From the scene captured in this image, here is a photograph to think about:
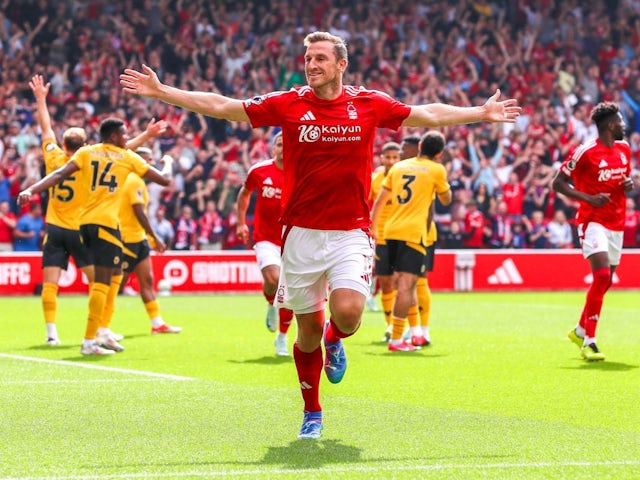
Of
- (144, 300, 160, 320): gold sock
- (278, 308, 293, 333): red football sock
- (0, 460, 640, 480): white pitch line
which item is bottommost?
(144, 300, 160, 320): gold sock

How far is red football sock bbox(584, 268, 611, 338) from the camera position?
12.5 m

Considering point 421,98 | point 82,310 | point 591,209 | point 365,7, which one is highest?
point 365,7

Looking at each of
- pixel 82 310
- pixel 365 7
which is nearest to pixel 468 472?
pixel 82 310

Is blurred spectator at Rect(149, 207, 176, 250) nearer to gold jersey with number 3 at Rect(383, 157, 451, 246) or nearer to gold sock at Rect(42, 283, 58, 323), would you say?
gold sock at Rect(42, 283, 58, 323)

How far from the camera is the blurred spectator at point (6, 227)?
25297 millimetres

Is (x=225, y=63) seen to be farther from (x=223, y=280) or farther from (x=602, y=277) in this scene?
(x=602, y=277)

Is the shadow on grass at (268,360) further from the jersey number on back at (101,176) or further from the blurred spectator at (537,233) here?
the blurred spectator at (537,233)

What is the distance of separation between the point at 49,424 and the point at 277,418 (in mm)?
1605

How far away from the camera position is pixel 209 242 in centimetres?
2698

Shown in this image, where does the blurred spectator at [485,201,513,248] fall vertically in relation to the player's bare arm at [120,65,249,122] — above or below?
below

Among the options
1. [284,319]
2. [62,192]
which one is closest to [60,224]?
[62,192]

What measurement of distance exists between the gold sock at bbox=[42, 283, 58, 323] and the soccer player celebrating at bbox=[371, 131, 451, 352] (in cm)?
402

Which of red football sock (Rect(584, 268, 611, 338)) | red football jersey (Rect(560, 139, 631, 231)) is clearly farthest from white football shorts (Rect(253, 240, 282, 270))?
red football sock (Rect(584, 268, 611, 338))

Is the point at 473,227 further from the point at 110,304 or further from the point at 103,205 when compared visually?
the point at 103,205
